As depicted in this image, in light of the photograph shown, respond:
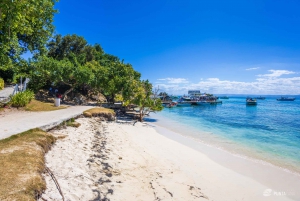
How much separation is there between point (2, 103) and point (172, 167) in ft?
42.1

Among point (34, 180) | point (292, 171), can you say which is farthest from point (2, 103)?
point (292, 171)

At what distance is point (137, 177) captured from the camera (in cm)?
539

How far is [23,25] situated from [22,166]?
10.6 m

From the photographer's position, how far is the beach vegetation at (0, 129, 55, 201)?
293cm

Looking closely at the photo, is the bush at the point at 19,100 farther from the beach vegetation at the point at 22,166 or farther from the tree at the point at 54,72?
the beach vegetation at the point at 22,166

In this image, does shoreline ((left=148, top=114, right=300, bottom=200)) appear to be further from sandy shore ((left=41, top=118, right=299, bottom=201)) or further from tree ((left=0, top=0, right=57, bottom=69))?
tree ((left=0, top=0, right=57, bottom=69))

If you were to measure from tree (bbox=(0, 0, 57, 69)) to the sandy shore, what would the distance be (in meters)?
6.21

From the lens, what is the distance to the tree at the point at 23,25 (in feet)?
26.7

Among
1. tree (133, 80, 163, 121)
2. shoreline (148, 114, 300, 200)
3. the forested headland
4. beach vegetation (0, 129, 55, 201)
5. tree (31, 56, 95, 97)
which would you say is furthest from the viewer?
tree (31, 56, 95, 97)

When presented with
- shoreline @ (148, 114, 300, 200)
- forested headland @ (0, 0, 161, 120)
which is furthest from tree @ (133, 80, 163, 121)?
shoreline @ (148, 114, 300, 200)

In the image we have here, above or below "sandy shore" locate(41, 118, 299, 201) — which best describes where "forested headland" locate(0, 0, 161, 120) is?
above

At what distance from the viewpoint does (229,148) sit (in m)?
11.4

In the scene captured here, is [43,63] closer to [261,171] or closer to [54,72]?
[54,72]

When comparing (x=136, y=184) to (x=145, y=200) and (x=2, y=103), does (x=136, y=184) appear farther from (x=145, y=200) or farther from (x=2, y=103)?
(x=2, y=103)
